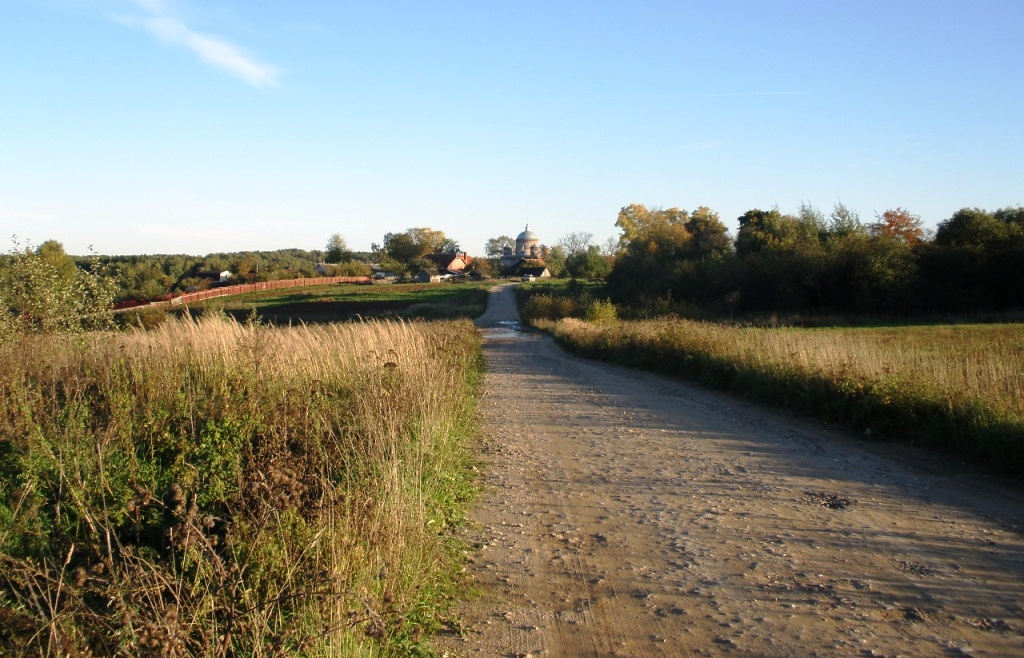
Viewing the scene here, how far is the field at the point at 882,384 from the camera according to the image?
979 cm

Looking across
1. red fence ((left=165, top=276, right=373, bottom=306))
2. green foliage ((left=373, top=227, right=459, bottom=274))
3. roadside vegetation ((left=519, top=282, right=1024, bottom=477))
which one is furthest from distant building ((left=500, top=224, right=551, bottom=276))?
roadside vegetation ((left=519, top=282, right=1024, bottom=477))

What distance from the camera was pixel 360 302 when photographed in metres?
70.9

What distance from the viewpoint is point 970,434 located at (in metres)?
9.84

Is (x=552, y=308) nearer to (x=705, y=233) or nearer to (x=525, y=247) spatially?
(x=705, y=233)

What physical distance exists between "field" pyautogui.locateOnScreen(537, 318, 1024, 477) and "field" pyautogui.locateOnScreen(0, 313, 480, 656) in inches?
254

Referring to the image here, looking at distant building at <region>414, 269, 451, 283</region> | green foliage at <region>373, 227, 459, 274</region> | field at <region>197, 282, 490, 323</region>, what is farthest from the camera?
green foliage at <region>373, 227, 459, 274</region>

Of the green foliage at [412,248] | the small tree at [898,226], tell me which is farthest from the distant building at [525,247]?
the small tree at [898,226]

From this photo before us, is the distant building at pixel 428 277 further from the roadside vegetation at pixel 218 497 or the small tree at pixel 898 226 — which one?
the roadside vegetation at pixel 218 497

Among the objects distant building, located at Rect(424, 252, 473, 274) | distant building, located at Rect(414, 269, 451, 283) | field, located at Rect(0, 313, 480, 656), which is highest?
distant building, located at Rect(424, 252, 473, 274)

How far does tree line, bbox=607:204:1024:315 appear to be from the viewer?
44.1 meters

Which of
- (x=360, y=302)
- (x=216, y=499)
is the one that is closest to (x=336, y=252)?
(x=360, y=302)

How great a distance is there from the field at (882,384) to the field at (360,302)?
1399 inches

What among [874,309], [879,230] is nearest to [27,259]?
[874,309]

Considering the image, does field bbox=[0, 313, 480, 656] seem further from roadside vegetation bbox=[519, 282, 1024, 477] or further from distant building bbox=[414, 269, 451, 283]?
distant building bbox=[414, 269, 451, 283]
